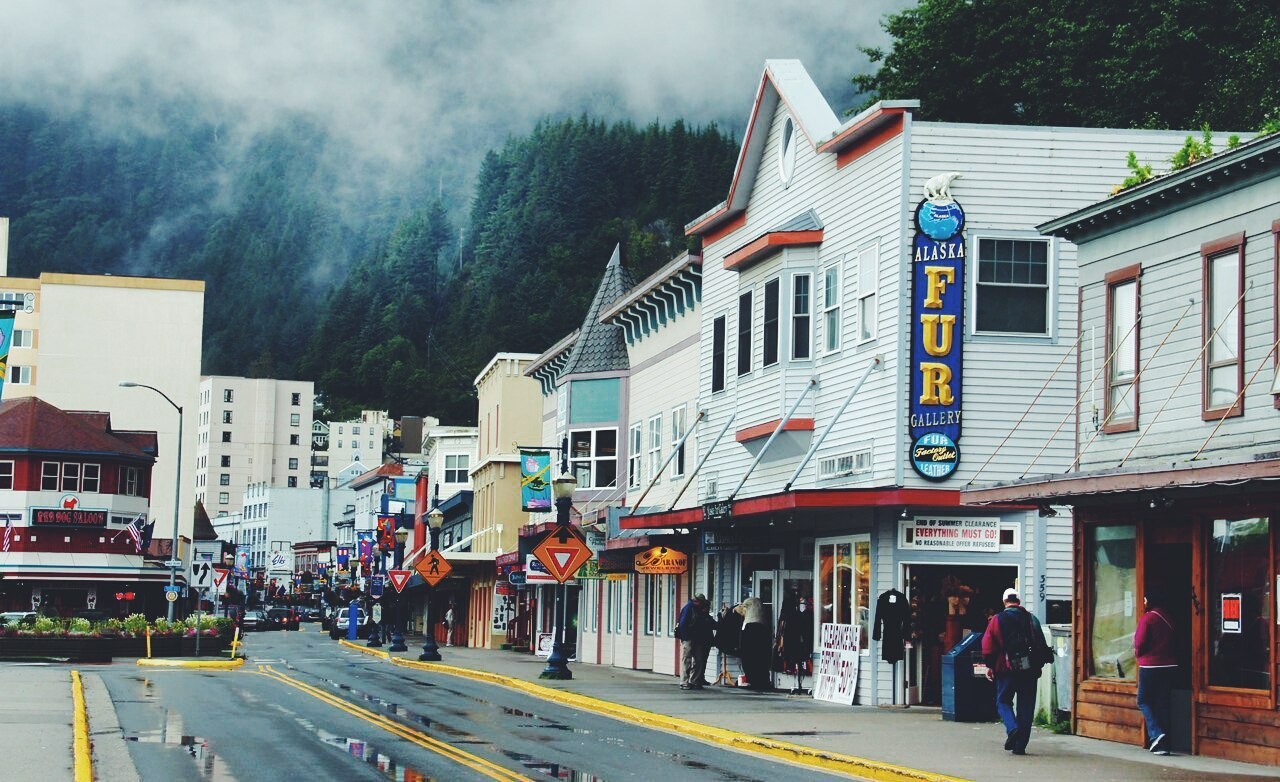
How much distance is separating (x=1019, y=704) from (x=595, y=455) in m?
29.6

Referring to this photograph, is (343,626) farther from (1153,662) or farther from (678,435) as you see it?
(1153,662)

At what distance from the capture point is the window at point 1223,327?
18641 mm

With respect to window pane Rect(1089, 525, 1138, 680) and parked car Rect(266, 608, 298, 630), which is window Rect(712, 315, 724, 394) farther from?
parked car Rect(266, 608, 298, 630)

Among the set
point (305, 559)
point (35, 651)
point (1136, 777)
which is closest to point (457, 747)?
point (1136, 777)

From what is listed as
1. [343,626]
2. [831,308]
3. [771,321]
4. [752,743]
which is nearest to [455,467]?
[343,626]

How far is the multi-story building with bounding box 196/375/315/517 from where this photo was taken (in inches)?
7461

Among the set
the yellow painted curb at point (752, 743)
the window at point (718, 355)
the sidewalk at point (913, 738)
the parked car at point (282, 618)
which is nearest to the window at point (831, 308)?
the window at point (718, 355)

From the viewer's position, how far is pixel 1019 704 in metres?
18.7

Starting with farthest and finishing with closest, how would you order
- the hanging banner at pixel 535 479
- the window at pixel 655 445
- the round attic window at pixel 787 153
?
the hanging banner at pixel 535 479 → the window at pixel 655 445 → the round attic window at pixel 787 153

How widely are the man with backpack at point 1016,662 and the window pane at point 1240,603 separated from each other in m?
1.93

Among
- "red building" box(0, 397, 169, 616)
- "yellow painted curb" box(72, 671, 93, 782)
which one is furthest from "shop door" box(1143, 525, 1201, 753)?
"red building" box(0, 397, 169, 616)

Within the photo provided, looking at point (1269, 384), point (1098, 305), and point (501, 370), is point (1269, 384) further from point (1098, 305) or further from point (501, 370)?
point (501, 370)

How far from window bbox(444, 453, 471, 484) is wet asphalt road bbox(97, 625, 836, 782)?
5710cm

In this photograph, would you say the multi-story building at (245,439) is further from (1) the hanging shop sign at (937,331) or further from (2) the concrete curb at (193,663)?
(1) the hanging shop sign at (937,331)
